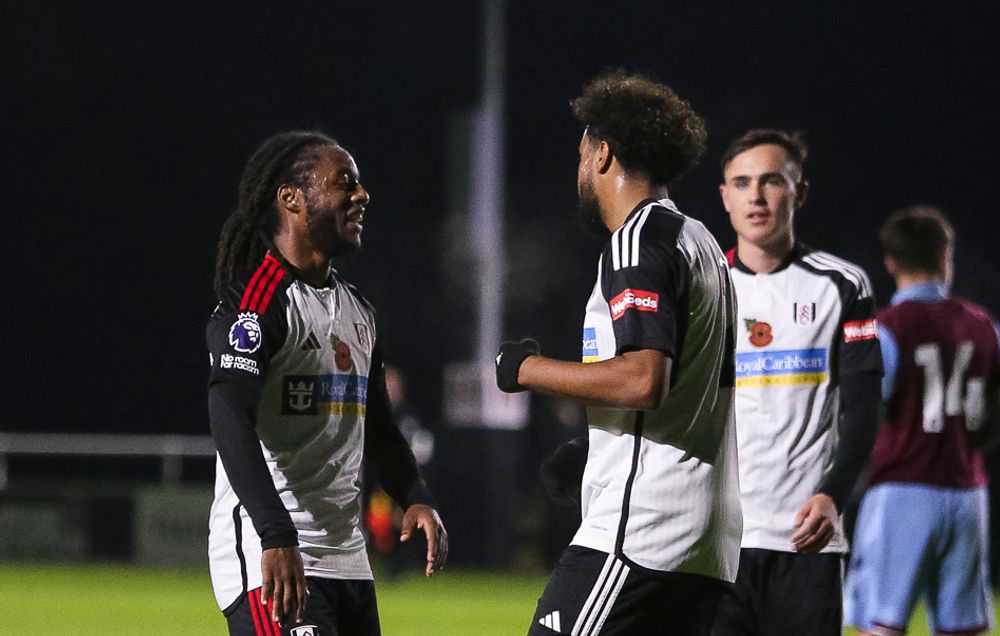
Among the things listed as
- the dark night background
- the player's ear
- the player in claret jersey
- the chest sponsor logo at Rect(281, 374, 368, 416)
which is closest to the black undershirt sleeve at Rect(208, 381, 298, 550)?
the chest sponsor logo at Rect(281, 374, 368, 416)

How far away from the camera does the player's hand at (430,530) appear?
4.68m

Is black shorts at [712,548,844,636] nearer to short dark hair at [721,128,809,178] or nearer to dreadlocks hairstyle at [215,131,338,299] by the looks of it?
short dark hair at [721,128,809,178]

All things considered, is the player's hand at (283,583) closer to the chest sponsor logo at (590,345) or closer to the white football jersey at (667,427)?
the white football jersey at (667,427)

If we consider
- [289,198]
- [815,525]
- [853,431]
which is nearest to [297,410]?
[289,198]

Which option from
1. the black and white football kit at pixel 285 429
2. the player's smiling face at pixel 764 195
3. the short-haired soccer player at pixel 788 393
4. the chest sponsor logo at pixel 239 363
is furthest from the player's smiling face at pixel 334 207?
the player's smiling face at pixel 764 195

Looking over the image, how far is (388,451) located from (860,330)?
1755 millimetres

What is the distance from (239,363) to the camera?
4203 millimetres

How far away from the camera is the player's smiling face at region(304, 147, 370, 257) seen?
462cm

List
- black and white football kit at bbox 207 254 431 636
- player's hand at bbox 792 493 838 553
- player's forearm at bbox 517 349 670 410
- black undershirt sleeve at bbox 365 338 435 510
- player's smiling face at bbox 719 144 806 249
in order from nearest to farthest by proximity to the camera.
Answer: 1. player's forearm at bbox 517 349 670 410
2. black and white football kit at bbox 207 254 431 636
3. black undershirt sleeve at bbox 365 338 435 510
4. player's hand at bbox 792 493 838 553
5. player's smiling face at bbox 719 144 806 249

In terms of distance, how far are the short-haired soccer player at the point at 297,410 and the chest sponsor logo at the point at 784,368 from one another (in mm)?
1429

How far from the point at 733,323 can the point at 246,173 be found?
5.06ft

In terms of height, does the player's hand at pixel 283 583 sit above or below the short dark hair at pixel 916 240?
below

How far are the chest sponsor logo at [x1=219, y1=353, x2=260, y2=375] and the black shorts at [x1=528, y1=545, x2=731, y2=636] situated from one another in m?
0.95

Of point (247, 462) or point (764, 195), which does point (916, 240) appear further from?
point (247, 462)
